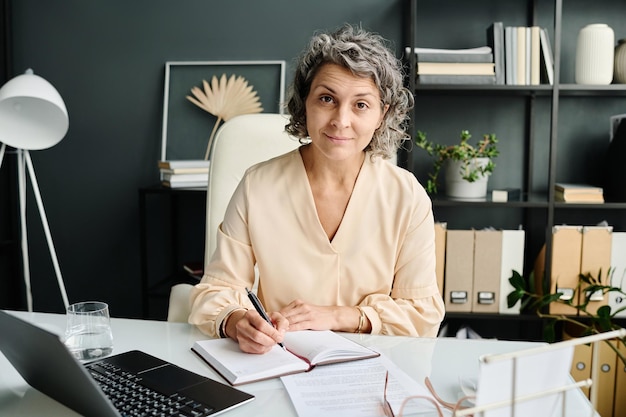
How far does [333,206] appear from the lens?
4.87ft

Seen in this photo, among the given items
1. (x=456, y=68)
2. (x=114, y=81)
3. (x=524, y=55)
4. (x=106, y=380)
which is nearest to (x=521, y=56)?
(x=524, y=55)

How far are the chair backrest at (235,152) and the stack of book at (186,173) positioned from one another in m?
0.83

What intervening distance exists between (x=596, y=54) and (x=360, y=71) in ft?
4.64

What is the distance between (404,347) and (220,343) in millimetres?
333

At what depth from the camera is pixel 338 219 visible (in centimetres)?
147

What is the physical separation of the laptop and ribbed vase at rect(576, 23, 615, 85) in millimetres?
2046

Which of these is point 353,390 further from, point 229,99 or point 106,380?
point 229,99

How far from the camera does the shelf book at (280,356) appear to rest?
39.0 inches

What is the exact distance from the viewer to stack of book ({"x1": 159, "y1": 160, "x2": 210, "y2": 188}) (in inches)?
101

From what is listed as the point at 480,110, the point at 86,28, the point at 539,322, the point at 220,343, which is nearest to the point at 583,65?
the point at 480,110

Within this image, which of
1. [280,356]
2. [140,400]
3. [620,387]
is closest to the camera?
[140,400]

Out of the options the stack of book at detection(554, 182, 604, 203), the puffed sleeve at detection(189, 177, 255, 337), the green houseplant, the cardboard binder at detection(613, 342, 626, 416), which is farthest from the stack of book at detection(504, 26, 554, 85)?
the puffed sleeve at detection(189, 177, 255, 337)

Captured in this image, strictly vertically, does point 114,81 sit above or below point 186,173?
above

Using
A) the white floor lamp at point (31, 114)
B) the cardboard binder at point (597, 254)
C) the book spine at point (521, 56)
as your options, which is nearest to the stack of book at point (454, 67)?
the book spine at point (521, 56)
